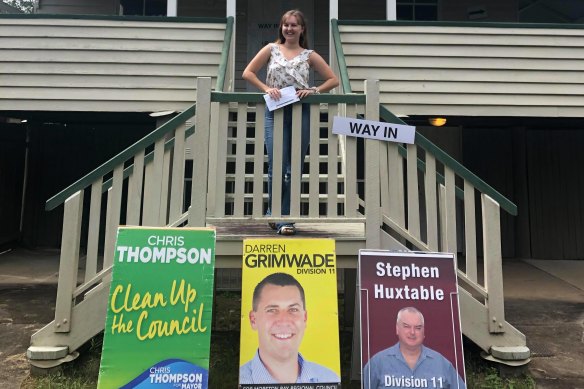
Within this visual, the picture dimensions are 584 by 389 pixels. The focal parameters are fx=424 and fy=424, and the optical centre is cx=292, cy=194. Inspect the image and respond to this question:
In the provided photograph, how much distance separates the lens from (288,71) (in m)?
3.01

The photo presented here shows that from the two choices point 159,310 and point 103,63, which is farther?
point 103,63

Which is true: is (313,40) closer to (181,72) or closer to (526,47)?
(181,72)

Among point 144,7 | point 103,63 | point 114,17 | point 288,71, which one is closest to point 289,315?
point 288,71

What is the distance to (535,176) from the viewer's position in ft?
24.0

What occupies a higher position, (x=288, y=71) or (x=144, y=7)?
(x=144, y=7)

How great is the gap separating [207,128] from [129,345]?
1.37m

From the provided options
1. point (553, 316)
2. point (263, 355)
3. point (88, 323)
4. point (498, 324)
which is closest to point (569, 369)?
point (498, 324)

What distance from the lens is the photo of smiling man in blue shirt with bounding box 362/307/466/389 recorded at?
229cm

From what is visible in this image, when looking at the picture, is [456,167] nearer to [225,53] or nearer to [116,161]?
[116,161]

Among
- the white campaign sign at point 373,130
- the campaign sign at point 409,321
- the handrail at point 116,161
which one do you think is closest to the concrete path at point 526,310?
the campaign sign at point 409,321

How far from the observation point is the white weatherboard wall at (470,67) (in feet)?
17.1

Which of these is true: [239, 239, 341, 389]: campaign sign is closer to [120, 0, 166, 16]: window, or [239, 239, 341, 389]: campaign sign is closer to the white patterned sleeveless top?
the white patterned sleeveless top

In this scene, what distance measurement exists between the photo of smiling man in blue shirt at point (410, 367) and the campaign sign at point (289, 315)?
0.70ft

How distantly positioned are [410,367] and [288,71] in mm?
2061
